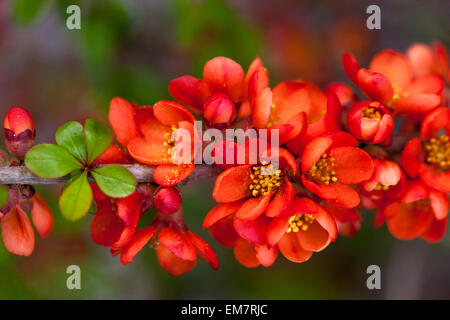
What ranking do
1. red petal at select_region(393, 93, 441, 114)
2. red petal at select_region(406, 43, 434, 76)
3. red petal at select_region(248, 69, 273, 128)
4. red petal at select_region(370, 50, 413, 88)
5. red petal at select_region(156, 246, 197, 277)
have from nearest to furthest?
1. red petal at select_region(248, 69, 273, 128)
2. red petal at select_region(393, 93, 441, 114)
3. red petal at select_region(156, 246, 197, 277)
4. red petal at select_region(370, 50, 413, 88)
5. red petal at select_region(406, 43, 434, 76)

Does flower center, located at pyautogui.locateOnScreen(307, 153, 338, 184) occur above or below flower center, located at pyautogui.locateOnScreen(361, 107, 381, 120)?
below

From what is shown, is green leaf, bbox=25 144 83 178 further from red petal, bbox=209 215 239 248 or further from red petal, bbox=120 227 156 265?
red petal, bbox=209 215 239 248

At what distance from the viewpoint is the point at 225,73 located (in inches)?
51.9

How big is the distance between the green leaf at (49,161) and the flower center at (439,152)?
1041mm

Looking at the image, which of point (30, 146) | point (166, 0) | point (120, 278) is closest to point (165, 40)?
point (166, 0)

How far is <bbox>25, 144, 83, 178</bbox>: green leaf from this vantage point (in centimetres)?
115

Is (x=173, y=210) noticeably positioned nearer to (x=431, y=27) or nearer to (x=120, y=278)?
(x=120, y=278)

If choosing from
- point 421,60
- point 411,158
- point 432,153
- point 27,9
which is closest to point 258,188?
point 411,158

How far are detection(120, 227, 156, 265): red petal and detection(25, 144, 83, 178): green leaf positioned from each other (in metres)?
0.26

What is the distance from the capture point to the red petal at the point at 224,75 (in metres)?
1.31

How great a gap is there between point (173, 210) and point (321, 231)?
0.42m

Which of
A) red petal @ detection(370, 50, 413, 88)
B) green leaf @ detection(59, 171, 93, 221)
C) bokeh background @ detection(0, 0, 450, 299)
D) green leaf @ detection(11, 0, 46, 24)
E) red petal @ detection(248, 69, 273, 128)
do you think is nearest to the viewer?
green leaf @ detection(59, 171, 93, 221)

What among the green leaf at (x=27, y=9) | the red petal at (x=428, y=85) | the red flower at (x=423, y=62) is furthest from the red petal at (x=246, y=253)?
the green leaf at (x=27, y=9)

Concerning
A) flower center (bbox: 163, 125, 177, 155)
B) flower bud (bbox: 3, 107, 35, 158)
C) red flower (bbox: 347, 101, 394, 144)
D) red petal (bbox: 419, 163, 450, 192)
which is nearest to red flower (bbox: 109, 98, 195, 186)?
flower center (bbox: 163, 125, 177, 155)
